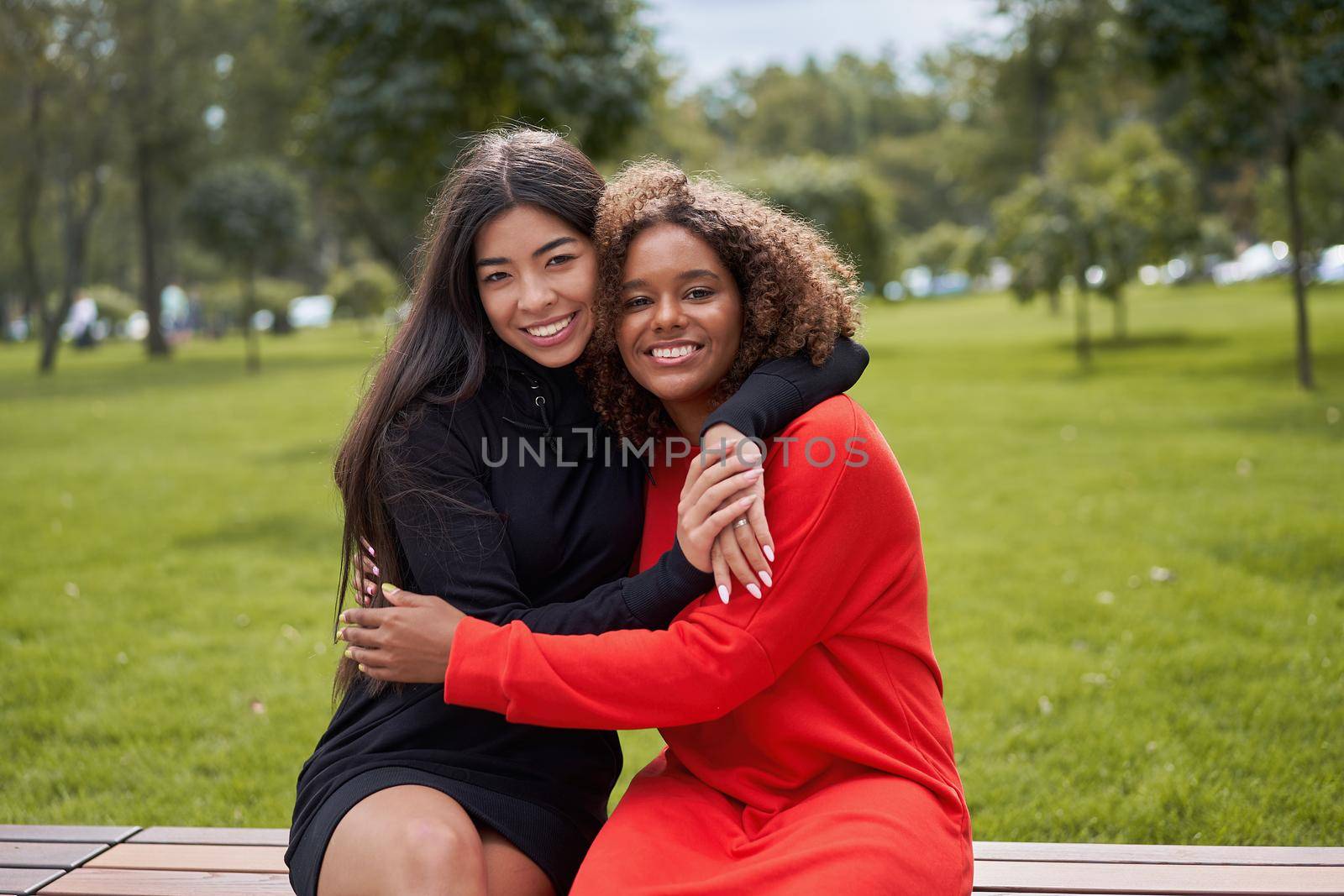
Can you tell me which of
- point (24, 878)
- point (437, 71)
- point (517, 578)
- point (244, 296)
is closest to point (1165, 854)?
point (517, 578)

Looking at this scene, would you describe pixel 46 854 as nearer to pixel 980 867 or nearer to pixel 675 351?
pixel 675 351

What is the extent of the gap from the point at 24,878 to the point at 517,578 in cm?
144

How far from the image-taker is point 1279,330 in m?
21.8

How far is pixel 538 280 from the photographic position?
105 inches

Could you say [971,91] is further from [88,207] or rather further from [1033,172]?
[88,207]

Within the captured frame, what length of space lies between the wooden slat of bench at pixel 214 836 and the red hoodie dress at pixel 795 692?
47.1 inches

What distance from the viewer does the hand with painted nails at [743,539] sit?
2.14 metres

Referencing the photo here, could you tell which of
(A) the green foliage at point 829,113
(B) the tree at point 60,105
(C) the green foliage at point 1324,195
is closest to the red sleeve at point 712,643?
(B) the tree at point 60,105

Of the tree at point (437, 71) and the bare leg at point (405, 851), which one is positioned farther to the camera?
the tree at point (437, 71)

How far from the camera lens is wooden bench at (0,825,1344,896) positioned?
2621 millimetres

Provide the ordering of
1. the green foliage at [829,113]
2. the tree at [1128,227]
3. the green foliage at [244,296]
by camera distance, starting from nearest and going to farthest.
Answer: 1. the tree at [1128,227]
2. the green foliage at [244,296]
3. the green foliage at [829,113]

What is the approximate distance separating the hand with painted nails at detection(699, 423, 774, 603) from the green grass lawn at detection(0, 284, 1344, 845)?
1673 millimetres

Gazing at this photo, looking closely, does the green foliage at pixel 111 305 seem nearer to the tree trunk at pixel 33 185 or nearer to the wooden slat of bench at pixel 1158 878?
the tree trunk at pixel 33 185

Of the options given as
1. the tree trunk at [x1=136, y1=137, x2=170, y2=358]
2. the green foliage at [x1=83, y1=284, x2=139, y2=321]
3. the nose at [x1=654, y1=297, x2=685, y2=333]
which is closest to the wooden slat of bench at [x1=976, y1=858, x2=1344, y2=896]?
the nose at [x1=654, y1=297, x2=685, y2=333]
